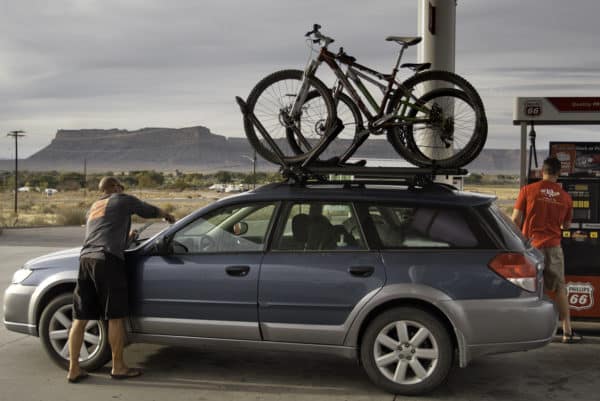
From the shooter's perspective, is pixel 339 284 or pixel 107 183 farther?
pixel 107 183

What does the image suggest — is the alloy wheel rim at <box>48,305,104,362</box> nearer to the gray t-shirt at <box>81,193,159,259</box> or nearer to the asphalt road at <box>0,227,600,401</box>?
the asphalt road at <box>0,227,600,401</box>

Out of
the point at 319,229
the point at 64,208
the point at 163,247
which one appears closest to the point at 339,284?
the point at 319,229

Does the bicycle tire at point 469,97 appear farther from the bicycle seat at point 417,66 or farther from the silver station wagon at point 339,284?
the silver station wagon at point 339,284

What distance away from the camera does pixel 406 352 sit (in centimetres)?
595

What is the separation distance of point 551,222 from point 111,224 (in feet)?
14.9

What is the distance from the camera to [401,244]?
6102 millimetres

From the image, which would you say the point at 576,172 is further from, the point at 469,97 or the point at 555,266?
the point at 469,97

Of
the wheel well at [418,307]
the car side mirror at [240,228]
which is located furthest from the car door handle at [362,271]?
the car side mirror at [240,228]

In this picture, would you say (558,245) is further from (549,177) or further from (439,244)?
(439,244)

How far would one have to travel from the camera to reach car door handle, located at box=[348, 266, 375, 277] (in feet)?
19.7

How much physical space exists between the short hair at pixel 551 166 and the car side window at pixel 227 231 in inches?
127

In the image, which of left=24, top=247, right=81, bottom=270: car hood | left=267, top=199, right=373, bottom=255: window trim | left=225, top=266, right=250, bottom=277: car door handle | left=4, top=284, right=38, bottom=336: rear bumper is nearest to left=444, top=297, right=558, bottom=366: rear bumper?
left=267, top=199, right=373, bottom=255: window trim

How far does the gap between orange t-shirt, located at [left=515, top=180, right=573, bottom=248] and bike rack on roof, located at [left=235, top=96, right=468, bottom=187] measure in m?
1.69

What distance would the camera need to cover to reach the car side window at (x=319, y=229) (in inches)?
245
